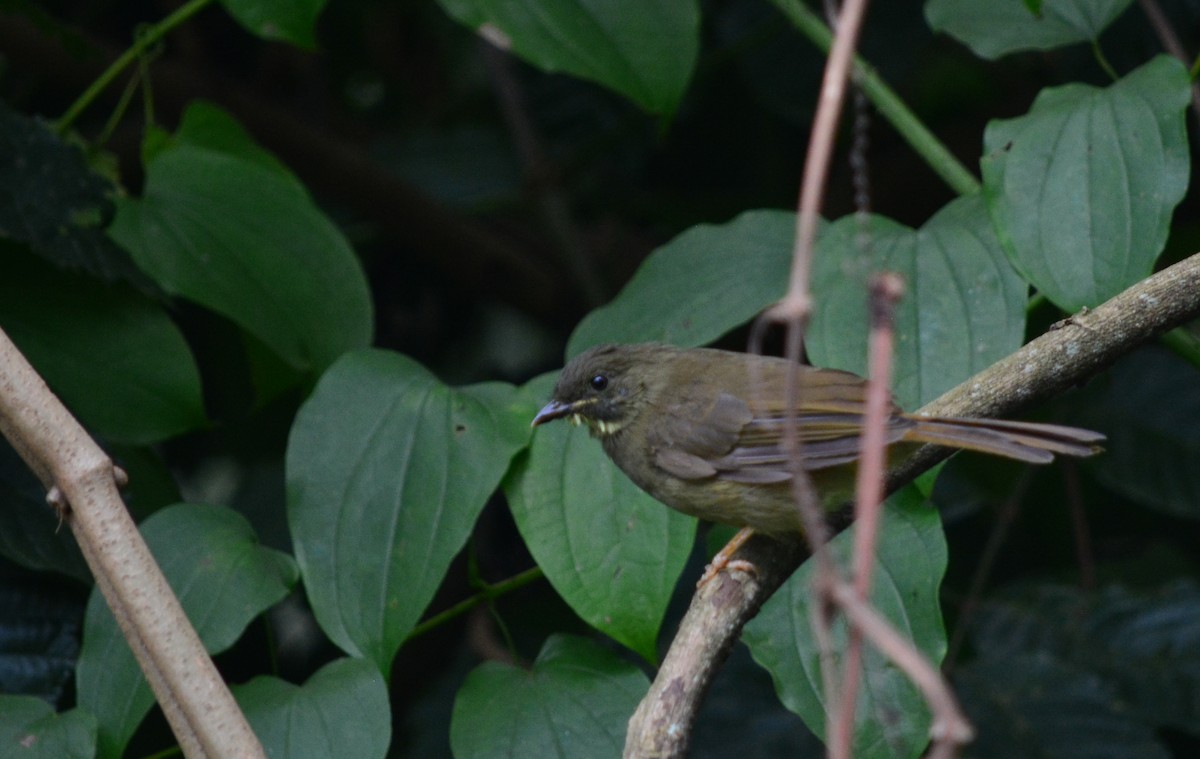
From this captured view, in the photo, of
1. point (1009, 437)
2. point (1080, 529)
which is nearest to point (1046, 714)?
point (1080, 529)

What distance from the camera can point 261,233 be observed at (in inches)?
124

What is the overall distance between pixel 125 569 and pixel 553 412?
1134mm

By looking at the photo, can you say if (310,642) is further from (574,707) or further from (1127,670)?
(1127,670)

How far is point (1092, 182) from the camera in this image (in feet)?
8.31

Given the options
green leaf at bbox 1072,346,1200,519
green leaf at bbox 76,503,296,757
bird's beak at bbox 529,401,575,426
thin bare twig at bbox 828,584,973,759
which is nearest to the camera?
thin bare twig at bbox 828,584,973,759

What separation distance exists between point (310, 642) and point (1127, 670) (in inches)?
105

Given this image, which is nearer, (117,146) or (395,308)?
(117,146)

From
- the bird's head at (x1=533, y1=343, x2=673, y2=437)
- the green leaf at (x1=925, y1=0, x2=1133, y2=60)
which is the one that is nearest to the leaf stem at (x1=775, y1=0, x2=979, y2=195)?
the green leaf at (x1=925, y1=0, x2=1133, y2=60)

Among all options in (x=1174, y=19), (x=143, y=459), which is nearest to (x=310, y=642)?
(x=143, y=459)

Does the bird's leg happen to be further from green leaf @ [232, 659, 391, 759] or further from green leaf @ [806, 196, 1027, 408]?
green leaf @ [232, 659, 391, 759]

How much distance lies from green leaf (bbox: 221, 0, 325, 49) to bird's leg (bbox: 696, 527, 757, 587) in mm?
1590

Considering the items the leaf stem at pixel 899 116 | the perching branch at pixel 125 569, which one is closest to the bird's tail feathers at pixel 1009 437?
the leaf stem at pixel 899 116

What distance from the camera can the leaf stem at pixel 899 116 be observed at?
293 cm

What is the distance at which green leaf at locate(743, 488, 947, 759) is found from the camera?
7.39 feet
